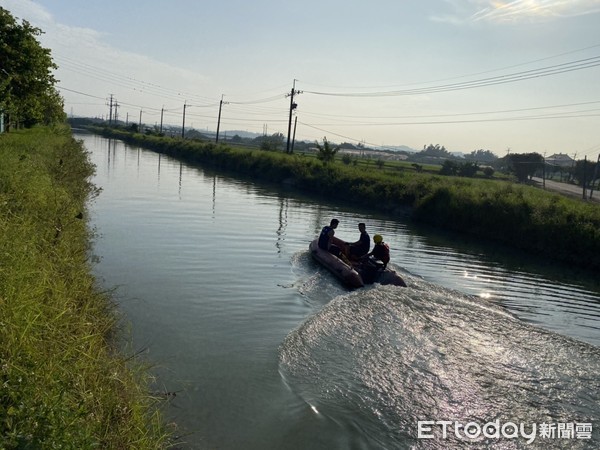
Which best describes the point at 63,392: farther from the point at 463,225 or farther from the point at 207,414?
the point at 463,225

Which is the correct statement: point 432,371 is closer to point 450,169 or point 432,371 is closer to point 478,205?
point 478,205

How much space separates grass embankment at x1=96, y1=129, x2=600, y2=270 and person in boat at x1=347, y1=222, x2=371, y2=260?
33.0ft

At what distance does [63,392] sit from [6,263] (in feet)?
8.39

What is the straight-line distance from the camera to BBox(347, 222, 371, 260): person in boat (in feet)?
46.2

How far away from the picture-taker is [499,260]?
18516 mm

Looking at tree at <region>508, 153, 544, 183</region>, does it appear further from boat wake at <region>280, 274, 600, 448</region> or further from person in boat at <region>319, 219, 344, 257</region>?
boat wake at <region>280, 274, 600, 448</region>

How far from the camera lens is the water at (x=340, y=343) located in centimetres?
635

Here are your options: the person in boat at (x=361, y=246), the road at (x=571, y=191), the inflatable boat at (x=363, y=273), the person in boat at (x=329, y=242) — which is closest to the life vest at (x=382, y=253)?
the inflatable boat at (x=363, y=273)

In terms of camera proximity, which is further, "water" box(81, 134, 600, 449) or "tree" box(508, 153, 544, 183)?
"tree" box(508, 153, 544, 183)

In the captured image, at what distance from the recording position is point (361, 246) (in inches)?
559

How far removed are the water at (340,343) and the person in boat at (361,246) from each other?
1.26m

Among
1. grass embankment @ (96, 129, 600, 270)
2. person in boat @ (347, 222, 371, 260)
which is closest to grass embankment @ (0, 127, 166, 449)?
person in boat @ (347, 222, 371, 260)

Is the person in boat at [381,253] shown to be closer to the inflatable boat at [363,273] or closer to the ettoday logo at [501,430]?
the inflatable boat at [363,273]

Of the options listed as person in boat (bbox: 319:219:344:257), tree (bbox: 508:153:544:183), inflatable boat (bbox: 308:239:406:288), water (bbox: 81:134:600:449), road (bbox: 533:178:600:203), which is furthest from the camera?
tree (bbox: 508:153:544:183)
